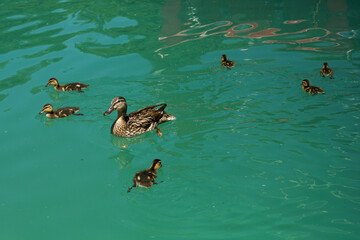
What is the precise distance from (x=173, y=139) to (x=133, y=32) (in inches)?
257

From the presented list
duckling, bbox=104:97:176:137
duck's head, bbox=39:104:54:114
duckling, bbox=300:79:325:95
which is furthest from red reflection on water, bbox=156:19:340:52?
duckling, bbox=104:97:176:137

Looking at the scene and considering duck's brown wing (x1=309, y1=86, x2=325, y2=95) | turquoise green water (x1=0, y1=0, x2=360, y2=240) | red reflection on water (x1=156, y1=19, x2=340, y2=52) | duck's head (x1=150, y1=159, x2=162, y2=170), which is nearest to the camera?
turquoise green water (x1=0, y1=0, x2=360, y2=240)

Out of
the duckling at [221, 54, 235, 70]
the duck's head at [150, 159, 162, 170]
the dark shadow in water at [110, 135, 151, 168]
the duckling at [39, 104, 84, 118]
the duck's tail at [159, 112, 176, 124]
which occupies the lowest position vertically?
the dark shadow in water at [110, 135, 151, 168]

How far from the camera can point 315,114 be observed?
25.4ft

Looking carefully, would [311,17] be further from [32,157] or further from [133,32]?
Answer: [32,157]

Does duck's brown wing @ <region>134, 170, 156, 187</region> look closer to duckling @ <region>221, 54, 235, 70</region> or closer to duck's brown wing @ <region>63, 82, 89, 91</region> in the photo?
duck's brown wing @ <region>63, 82, 89, 91</region>

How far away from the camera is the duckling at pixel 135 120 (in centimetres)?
776

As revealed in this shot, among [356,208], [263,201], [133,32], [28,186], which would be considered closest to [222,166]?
[263,201]

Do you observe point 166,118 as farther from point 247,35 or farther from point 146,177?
point 247,35

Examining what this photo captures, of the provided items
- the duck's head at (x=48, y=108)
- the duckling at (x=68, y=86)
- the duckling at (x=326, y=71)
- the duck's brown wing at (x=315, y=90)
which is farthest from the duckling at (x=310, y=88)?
the duck's head at (x=48, y=108)

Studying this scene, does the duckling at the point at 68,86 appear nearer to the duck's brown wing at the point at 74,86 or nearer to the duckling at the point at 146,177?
the duck's brown wing at the point at 74,86

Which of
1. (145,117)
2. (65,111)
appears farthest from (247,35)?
(65,111)

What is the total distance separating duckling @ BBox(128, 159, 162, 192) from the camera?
6.04 meters

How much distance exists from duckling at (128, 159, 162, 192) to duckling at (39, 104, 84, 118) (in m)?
2.89
